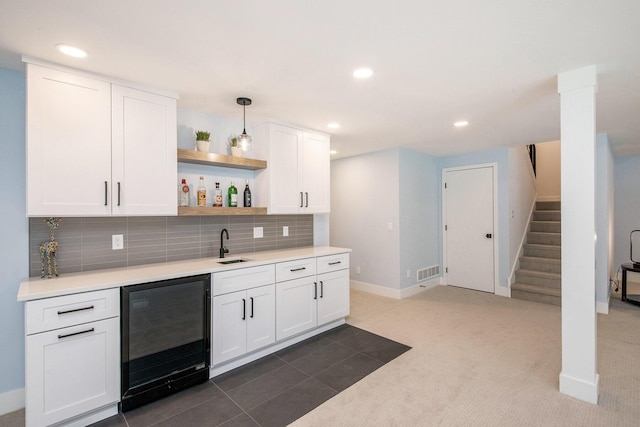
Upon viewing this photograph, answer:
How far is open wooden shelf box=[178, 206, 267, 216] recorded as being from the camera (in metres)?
2.66

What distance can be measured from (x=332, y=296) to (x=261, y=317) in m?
0.97

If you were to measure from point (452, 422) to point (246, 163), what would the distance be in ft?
9.00

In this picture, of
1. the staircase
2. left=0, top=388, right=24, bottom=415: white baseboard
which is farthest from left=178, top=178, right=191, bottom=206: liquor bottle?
the staircase

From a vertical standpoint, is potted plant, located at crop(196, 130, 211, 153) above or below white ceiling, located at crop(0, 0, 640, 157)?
below

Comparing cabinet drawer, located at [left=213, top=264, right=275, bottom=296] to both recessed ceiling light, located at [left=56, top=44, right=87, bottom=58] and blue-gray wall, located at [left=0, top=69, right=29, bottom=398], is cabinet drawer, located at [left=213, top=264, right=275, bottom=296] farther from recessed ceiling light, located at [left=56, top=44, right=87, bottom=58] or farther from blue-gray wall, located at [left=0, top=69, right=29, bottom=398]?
recessed ceiling light, located at [left=56, top=44, right=87, bottom=58]

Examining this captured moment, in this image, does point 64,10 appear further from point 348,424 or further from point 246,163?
point 348,424

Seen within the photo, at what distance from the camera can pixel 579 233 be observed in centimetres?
220

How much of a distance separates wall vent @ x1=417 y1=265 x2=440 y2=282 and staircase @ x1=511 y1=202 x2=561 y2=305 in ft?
3.93

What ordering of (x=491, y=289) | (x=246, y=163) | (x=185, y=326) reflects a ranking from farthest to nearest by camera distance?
1. (x=491, y=289)
2. (x=246, y=163)
3. (x=185, y=326)

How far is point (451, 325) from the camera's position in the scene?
363cm

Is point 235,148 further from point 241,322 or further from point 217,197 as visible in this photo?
point 241,322

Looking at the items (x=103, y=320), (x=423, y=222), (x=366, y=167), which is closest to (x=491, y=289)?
(x=423, y=222)

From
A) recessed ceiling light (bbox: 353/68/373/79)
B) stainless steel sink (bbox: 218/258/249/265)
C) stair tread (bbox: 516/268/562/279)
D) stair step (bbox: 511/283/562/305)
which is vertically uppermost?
recessed ceiling light (bbox: 353/68/373/79)

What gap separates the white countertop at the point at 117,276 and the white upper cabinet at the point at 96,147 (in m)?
0.46
